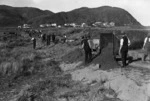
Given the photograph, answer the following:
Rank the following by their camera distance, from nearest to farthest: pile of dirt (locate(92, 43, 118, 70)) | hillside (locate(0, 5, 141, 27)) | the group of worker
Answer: the group of worker < pile of dirt (locate(92, 43, 118, 70)) < hillside (locate(0, 5, 141, 27))

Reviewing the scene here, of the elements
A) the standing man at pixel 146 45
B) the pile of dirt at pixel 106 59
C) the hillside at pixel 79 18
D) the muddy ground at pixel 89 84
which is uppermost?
the hillside at pixel 79 18

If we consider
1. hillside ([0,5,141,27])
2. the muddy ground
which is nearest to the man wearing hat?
the muddy ground

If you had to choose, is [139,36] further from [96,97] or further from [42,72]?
[96,97]

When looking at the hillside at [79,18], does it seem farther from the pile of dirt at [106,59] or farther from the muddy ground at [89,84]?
the muddy ground at [89,84]

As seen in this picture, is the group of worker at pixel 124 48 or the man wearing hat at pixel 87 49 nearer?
the group of worker at pixel 124 48

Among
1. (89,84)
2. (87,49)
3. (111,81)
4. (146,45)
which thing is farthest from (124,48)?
(87,49)

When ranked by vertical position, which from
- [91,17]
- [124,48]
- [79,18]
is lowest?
[124,48]

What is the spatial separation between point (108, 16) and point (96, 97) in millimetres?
165141

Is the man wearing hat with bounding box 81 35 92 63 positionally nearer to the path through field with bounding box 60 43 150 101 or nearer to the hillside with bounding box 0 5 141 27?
the path through field with bounding box 60 43 150 101

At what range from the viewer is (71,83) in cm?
1186

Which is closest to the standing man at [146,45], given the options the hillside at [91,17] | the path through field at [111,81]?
the path through field at [111,81]

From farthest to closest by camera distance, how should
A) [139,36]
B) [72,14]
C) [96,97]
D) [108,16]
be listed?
1. [72,14]
2. [108,16]
3. [139,36]
4. [96,97]

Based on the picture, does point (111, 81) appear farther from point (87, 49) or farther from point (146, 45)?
point (87, 49)

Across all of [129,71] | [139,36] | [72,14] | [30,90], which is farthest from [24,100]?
[72,14]
